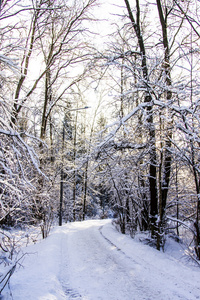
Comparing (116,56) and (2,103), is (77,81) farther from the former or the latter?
(2,103)

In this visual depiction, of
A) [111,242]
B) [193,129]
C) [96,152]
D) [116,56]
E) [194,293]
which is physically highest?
[116,56]

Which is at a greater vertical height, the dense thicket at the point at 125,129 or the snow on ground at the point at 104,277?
the dense thicket at the point at 125,129

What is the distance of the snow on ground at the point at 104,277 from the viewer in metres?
3.89

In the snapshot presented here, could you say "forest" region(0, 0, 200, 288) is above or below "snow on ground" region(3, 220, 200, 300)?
above

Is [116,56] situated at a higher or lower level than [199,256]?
higher

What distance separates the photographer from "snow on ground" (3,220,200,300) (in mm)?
3893

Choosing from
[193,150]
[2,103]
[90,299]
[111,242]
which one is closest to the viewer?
[2,103]

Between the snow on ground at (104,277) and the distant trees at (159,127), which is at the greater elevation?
the distant trees at (159,127)

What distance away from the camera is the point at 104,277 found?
15.9 ft

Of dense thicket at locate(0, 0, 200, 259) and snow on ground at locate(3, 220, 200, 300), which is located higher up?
dense thicket at locate(0, 0, 200, 259)

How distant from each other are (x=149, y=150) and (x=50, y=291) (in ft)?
16.4

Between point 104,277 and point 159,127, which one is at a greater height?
point 159,127

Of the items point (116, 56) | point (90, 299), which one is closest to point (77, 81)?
point (116, 56)

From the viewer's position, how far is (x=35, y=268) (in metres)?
5.20
